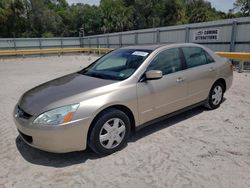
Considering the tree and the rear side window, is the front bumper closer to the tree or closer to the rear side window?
the rear side window

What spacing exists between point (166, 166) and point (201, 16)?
46915mm

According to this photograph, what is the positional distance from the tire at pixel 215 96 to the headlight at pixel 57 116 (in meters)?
3.16

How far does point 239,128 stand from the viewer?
3.99 meters

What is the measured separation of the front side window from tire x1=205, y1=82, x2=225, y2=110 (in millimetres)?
1247

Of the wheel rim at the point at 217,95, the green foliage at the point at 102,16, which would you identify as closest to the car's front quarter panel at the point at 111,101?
the wheel rim at the point at 217,95

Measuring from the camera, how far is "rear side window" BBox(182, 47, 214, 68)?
14.0 ft

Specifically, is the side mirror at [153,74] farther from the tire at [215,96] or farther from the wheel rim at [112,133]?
the tire at [215,96]

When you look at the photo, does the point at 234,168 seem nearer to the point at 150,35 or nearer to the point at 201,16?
the point at 150,35

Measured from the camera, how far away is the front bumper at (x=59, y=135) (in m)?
2.79

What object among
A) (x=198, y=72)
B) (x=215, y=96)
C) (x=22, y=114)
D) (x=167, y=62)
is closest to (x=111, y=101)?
(x=22, y=114)

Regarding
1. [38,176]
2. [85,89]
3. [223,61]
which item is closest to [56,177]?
[38,176]

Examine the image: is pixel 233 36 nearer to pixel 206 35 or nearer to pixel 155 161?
pixel 206 35

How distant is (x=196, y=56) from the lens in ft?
14.7

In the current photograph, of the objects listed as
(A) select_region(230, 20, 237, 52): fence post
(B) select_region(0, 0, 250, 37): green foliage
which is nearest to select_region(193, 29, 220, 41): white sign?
(A) select_region(230, 20, 237, 52): fence post
